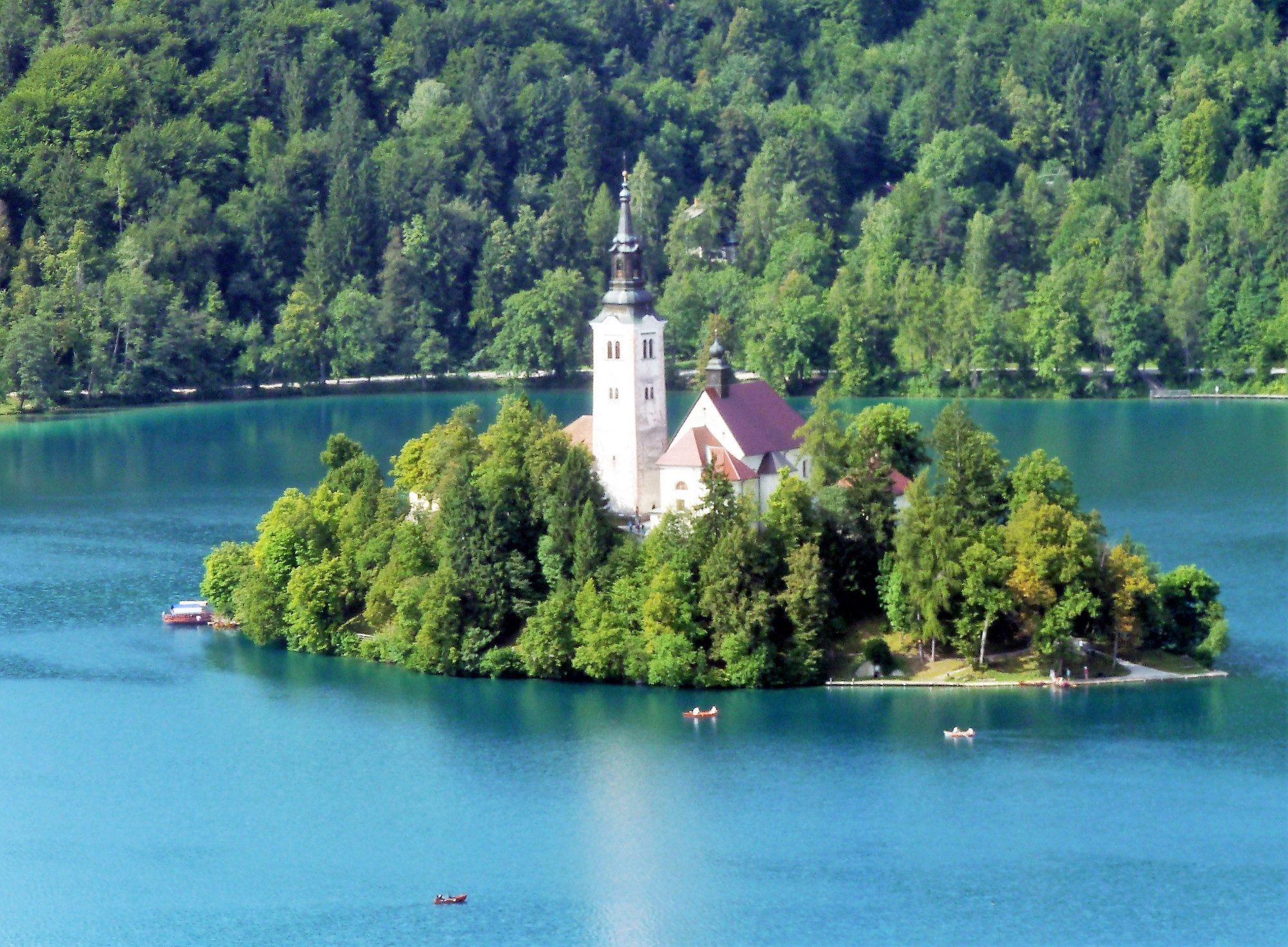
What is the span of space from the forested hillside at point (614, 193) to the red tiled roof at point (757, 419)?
1916 inches

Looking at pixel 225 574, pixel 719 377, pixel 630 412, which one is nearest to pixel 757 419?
pixel 719 377

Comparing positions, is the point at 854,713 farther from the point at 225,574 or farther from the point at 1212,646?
the point at 225,574

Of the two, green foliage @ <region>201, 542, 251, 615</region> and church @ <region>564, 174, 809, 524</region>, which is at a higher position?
church @ <region>564, 174, 809, 524</region>

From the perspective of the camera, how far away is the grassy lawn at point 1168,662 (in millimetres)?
66625

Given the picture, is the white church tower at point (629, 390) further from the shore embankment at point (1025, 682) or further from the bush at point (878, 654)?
the shore embankment at point (1025, 682)

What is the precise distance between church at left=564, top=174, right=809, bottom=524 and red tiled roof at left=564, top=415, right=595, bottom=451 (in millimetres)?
504

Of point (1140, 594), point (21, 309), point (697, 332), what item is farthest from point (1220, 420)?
point (21, 309)

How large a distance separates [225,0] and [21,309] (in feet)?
94.4

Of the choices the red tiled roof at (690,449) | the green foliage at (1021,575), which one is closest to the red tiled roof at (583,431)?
the red tiled roof at (690,449)

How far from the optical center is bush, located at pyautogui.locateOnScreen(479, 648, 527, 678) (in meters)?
67.8

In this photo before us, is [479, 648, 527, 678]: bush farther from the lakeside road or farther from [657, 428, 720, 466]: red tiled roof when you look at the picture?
the lakeside road

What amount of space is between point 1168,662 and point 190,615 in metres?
27.6

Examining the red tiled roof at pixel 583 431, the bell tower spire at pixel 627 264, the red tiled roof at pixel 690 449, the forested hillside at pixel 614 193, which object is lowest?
the red tiled roof at pixel 690 449

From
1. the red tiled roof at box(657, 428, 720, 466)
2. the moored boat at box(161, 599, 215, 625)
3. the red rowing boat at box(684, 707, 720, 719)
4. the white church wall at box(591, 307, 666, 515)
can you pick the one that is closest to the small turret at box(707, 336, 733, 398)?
the red tiled roof at box(657, 428, 720, 466)
